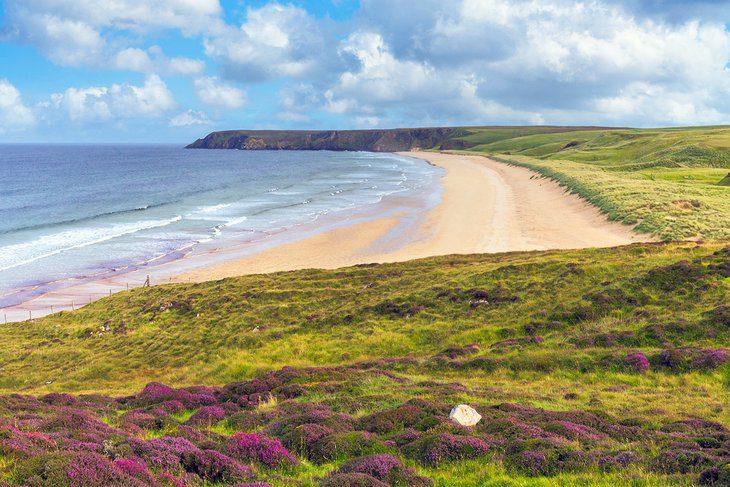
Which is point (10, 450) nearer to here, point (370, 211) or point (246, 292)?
point (246, 292)

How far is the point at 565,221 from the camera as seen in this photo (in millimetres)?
63125

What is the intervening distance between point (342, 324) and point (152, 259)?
3447 centimetres

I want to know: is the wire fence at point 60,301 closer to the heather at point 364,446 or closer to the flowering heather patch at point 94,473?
the heather at point 364,446

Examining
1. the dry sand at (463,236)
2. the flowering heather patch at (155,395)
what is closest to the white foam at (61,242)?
the dry sand at (463,236)

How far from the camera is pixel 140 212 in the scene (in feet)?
289

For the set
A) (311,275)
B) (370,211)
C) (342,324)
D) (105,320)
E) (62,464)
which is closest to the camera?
(62,464)

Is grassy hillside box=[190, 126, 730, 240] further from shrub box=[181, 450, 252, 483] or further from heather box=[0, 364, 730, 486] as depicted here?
shrub box=[181, 450, 252, 483]

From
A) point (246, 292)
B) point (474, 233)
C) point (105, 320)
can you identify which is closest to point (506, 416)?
point (246, 292)

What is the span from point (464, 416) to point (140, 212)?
86.4 m

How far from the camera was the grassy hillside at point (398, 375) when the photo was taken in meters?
9.66

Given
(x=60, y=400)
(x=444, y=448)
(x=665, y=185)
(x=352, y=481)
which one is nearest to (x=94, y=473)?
(x=352, y=481)

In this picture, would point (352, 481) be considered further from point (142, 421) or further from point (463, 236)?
point (463, 236)

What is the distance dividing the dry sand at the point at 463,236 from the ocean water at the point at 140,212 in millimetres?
11106

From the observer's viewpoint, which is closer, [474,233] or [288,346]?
[288,346]
